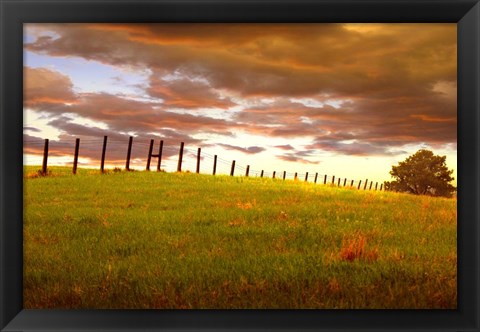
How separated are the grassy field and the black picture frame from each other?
0.16 meters

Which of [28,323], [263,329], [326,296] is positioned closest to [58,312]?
[28,323]

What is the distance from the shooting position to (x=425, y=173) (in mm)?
8641

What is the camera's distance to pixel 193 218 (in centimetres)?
912

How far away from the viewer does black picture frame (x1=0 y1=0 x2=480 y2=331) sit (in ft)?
19.2

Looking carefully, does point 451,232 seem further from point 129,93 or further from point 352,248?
point 129,93

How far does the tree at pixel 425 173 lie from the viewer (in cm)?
768

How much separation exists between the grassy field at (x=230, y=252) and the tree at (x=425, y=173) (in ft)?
1.32
